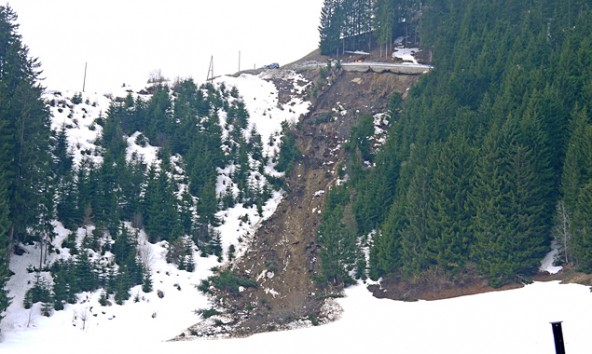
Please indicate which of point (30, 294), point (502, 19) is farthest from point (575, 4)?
point (30, 294)

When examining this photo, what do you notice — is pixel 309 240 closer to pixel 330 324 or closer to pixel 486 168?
pixel 330 324

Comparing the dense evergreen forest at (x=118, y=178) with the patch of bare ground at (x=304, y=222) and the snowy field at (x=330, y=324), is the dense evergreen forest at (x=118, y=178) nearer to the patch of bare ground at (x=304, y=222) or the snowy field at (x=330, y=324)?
the snowy field at (x=330, y=324)

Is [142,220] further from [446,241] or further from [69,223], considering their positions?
[446,241]

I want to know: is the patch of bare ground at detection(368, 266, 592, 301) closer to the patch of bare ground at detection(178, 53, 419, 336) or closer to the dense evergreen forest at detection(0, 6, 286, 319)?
the patch of bare ground at detection(178, 53, 419, 336)

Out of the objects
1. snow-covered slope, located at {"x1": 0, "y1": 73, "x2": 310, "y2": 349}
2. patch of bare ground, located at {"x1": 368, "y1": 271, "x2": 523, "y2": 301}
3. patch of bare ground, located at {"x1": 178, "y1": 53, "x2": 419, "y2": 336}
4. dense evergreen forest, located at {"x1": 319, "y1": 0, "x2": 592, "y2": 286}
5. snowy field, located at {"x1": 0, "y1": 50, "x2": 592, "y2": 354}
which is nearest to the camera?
snowy field, located at {"x1": 0, "y1": 50, "x2": 592, "y2": 354}

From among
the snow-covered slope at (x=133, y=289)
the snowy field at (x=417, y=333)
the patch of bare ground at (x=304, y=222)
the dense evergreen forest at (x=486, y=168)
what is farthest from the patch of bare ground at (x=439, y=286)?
the snow-covered slope at (x=133, y=289)

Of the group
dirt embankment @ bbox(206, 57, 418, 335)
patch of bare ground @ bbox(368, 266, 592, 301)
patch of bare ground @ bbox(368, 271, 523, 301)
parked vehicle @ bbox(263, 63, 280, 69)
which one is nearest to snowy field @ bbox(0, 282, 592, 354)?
patch of bare ground @ bbox(368, 266, 592, 301)

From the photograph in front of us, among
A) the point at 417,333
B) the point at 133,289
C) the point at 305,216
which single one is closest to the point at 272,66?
the point at 305,216
